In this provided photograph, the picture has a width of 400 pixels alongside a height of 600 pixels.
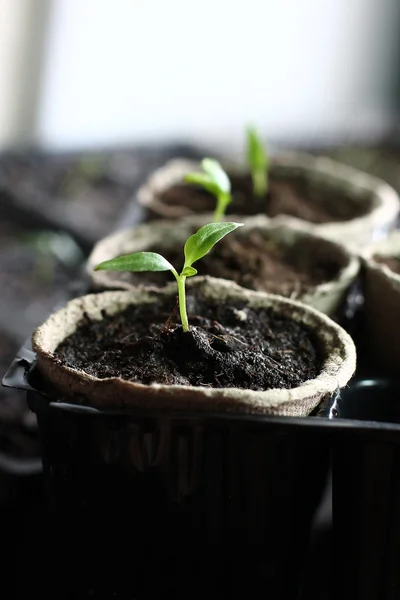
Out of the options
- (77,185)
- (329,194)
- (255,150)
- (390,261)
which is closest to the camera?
(390,261)

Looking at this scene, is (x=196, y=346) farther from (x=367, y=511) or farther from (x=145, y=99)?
(x=145, y=99)

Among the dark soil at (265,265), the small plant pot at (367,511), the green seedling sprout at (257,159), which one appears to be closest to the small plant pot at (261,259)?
the dark soil at (265,265)

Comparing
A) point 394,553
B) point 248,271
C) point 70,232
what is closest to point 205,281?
point 248,271

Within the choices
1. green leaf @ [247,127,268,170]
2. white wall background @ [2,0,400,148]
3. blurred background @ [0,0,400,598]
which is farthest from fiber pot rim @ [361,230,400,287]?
white wall background @ [2,0,400,148]

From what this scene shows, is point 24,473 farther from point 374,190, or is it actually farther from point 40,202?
point 40,202

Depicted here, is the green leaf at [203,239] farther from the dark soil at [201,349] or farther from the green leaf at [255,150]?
the green leaf at [255,150]

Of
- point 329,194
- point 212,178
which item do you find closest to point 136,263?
point 212,178
